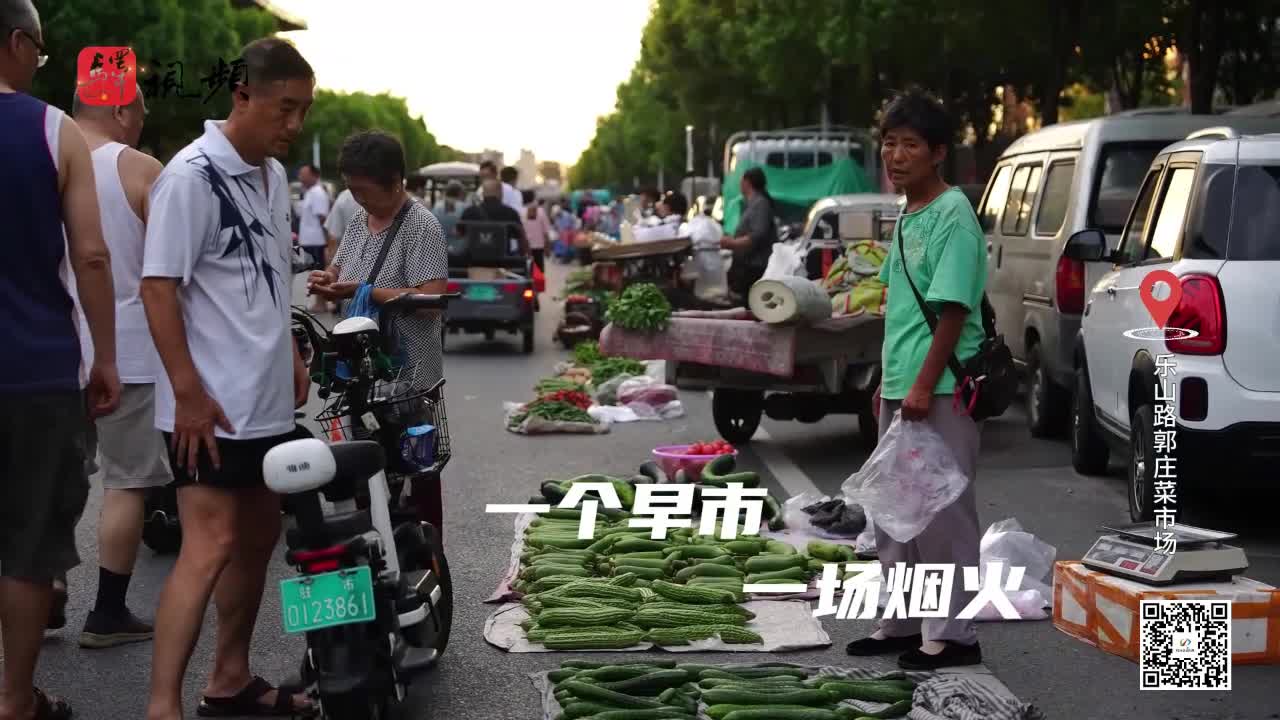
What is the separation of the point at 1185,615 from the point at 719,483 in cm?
374

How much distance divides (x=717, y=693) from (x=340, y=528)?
4.77ft

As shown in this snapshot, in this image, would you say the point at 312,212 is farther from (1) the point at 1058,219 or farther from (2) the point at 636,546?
(2) the point at 636,546

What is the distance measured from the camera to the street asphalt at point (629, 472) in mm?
6062

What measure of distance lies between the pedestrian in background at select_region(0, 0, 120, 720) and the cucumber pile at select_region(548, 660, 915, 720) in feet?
5.61

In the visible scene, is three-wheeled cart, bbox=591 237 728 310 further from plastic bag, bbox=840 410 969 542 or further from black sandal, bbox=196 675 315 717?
black sandal, bbox=196 675 315 717

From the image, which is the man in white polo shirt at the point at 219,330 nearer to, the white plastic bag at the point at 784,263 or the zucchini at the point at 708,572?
the zucchini at the point at 708,572

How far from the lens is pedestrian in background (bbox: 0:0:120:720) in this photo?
5352 millimetres

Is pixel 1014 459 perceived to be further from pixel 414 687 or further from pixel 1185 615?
pixel 414 687

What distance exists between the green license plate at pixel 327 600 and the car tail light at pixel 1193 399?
194 inches

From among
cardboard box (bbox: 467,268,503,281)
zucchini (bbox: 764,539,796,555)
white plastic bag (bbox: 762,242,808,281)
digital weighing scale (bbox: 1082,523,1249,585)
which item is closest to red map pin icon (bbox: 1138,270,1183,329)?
digital weighing scale (bbox: 1082,523,1249,585)

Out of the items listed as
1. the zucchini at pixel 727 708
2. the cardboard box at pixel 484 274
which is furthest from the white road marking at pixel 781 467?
the cardboard box at pixel 484 274

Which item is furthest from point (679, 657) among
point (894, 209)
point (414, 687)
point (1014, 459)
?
point (894, 209)

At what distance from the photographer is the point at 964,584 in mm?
6348

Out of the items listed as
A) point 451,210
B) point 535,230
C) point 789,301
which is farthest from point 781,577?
point 451,210
